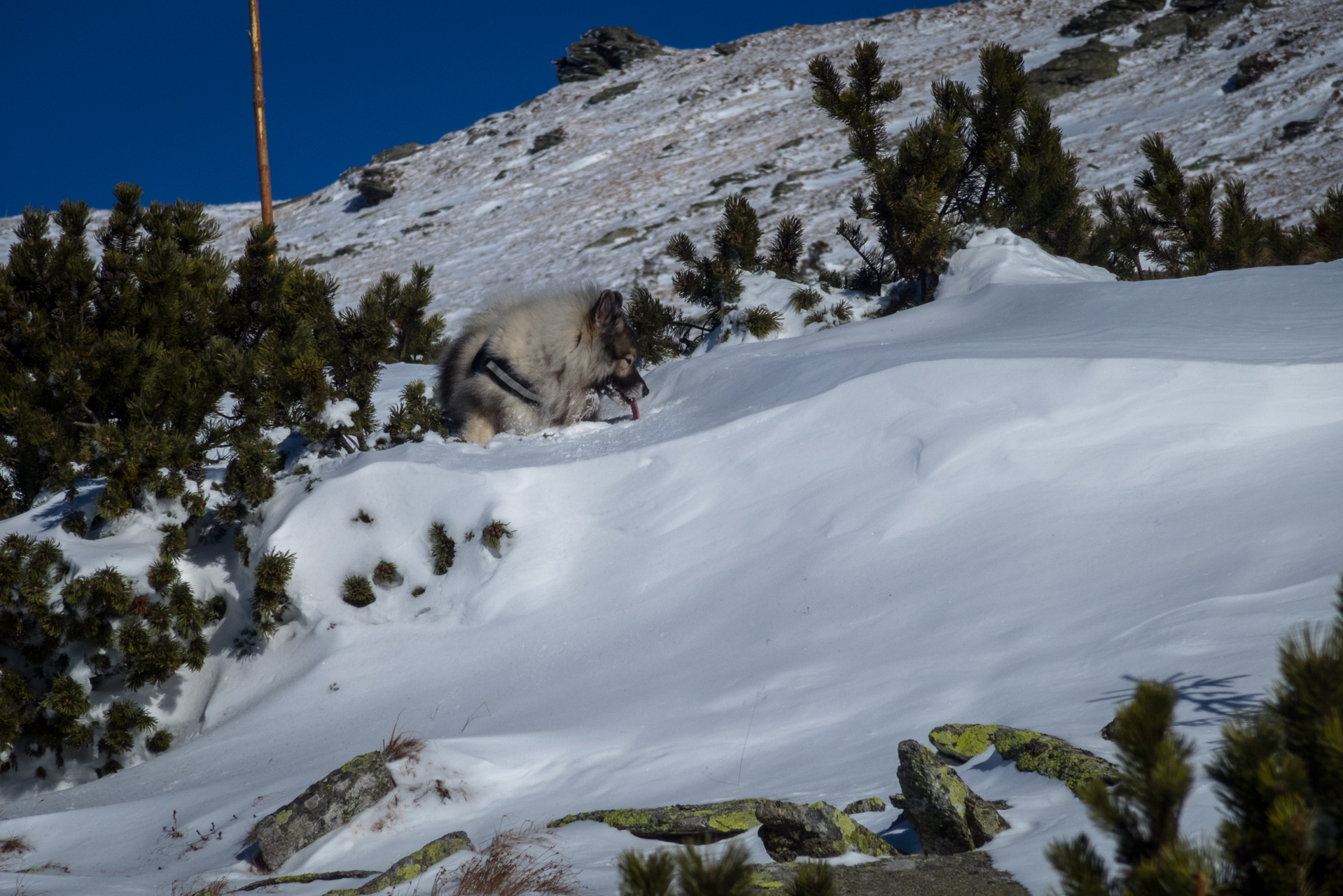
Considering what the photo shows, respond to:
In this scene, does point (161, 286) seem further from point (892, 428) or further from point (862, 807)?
point (862, 807)

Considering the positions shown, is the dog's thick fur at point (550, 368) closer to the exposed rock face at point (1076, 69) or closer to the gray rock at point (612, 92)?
the exposed rock face at point (1076, 69)

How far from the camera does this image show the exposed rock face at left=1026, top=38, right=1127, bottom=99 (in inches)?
1069

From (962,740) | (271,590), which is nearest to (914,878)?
(962,740)

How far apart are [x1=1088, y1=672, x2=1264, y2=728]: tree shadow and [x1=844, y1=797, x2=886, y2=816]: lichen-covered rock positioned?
0.86 meters

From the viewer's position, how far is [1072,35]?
3180 centimetres

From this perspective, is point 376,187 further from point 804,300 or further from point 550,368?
point 550,368

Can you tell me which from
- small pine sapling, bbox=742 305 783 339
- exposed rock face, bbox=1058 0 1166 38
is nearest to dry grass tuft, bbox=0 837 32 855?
small pine sapling, bbox=742 305 783 339

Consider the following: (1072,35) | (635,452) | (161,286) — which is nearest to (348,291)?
(161,286)

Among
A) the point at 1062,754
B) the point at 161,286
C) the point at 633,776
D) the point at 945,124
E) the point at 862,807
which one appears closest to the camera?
the point at 1062,754

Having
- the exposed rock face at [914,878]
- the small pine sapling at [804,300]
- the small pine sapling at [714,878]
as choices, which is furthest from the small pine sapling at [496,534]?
the small pine sapling at [804,300]

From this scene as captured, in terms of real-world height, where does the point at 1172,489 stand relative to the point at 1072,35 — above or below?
below

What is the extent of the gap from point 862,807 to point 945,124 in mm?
8448

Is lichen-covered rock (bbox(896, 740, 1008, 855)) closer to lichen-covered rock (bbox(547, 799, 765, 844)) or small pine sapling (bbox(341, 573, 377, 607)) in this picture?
lichen-covered rock (bbox(547, 799, 765, 844))

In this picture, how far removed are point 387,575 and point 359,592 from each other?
211mm
